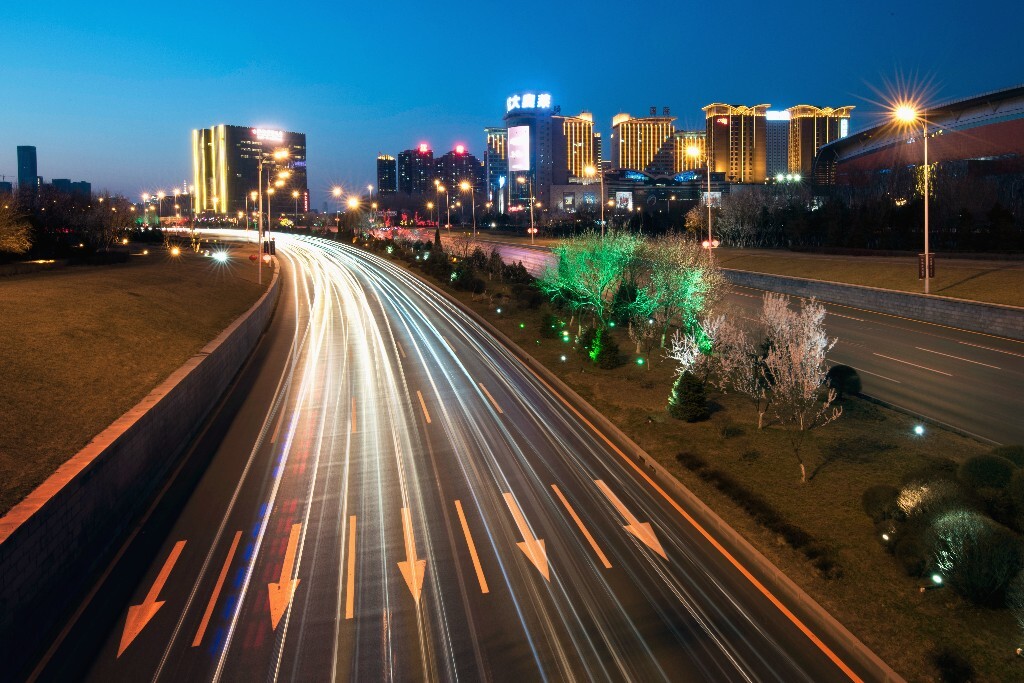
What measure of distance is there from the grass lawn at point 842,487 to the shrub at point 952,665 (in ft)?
0.26

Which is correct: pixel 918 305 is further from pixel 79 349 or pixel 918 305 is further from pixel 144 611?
pixel 144 611

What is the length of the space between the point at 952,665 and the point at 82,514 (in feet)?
42.9

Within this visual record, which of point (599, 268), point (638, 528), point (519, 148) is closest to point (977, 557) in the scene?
point (638, 528)

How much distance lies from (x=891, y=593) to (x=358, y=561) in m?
8.57

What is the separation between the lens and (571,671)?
31.3 ft

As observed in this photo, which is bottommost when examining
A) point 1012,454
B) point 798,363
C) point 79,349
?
point 1012,454

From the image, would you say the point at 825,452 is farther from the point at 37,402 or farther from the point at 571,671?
the point at 37,402

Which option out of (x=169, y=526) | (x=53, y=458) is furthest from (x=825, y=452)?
(x=53, y=458)

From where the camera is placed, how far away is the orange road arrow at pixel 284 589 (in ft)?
36.1

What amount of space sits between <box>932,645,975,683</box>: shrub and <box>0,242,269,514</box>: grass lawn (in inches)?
516

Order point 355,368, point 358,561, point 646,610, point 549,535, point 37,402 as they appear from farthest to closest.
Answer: point 355,368, point 37,402, point 549,535, point 358,561, point 646,610

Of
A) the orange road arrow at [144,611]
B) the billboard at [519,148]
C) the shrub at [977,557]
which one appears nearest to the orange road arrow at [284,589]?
the orange road arrow at [144,611]

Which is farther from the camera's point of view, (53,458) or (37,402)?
(37,402)

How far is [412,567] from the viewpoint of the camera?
41.0 feet
